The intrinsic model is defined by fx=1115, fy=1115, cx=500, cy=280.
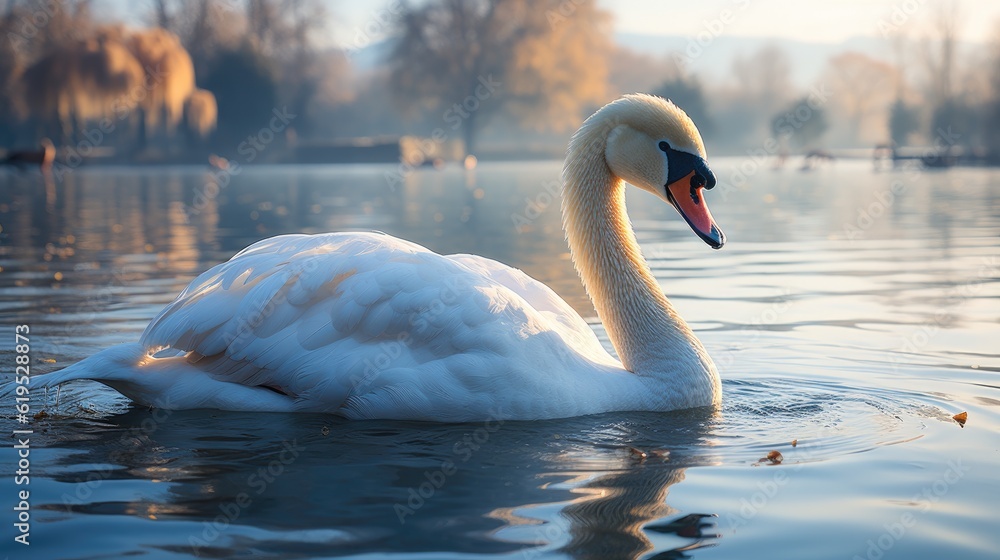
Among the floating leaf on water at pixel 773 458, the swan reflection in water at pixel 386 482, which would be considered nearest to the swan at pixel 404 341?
the swan reflection in water at pixel 386 482

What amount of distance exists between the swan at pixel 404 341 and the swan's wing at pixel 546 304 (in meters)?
0.03

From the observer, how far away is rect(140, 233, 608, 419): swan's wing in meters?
5.04

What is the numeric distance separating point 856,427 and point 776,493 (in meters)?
1.22

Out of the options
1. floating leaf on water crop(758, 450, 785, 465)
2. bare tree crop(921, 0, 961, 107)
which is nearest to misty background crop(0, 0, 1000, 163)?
bare tree crop(921, 0, 961, 107)

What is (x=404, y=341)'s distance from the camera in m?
5.09

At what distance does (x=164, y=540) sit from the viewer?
3607mm

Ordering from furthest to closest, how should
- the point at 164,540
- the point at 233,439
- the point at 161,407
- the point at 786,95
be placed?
the point at 786,95, the point at 161,407, the point at 233,439, the point at 164,540

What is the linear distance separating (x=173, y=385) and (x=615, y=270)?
7.62ft

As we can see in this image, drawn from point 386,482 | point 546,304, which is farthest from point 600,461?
point 546,304

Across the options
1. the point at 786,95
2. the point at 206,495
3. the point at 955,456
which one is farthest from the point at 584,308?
the point at 786,95

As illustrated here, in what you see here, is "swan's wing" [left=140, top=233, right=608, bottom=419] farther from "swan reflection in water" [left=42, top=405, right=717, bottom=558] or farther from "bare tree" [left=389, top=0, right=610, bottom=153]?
"bare tree" [left=389, top=0, right=610, bottom=153]

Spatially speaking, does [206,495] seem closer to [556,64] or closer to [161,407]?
[161,407]

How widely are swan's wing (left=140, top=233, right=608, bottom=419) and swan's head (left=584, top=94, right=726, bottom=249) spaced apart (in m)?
0.96

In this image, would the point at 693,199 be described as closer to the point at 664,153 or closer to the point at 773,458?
the point at 664,153
